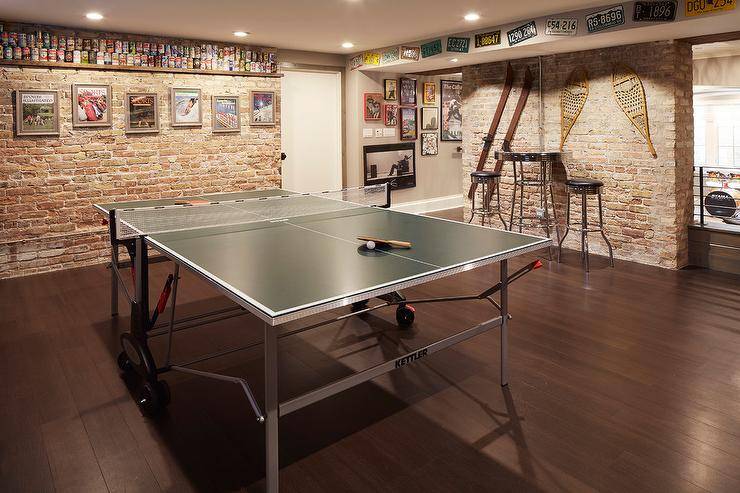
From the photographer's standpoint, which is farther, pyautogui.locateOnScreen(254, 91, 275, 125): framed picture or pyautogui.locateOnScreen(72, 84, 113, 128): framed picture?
pyautogui.locateOnScreen(254, 91, 275, 125): framed picture

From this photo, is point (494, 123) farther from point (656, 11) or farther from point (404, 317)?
point (404, 317)

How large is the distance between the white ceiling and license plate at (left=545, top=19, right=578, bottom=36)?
0.31 feet

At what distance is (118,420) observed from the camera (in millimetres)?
2656

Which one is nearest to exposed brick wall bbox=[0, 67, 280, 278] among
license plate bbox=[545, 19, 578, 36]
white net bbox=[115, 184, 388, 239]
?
white net bbox=[115, 184, 388, 239]

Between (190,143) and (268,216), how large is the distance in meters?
3.12

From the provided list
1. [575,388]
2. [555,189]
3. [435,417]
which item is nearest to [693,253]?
[555,189]

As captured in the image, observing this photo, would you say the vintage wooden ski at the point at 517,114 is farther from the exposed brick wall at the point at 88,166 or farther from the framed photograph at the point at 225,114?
the framed photograph at the point at 225,114

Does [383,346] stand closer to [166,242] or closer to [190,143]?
[166,242]

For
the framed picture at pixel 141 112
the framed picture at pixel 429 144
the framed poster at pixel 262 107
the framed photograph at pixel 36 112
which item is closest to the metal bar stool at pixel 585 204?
the framed picture at pixel 429 144

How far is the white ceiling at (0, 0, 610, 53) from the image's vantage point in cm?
449

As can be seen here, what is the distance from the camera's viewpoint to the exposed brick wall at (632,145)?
5.21 m

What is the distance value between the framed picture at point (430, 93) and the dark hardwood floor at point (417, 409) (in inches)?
195

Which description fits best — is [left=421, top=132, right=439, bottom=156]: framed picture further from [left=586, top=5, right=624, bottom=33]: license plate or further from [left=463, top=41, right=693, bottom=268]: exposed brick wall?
[left=586, top=5, right=624, bottom=33]: license plate

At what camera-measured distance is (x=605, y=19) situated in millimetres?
4656
